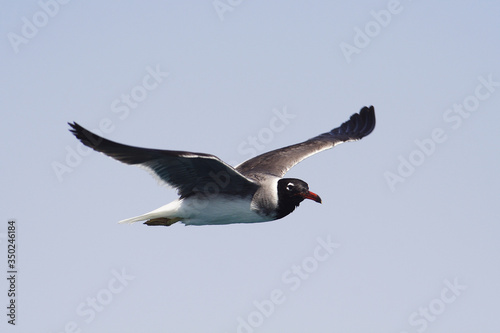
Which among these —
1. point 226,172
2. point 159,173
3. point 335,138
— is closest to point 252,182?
point 226,172

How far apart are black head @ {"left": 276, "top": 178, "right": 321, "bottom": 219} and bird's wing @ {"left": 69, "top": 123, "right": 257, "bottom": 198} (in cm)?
60

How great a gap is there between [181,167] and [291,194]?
2.23 metres

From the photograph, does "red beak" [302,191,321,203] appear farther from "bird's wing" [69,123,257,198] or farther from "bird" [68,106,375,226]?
"bird's wing" [69,123,257,198]

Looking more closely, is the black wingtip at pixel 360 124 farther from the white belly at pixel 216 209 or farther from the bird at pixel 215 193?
the white belly at pixel 216 209

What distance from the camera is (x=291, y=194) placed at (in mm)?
14164

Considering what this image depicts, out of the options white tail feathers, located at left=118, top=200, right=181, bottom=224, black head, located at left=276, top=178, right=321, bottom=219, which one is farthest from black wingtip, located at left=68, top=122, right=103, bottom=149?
black head, located at left=276, top=178, right=321, bottom=219

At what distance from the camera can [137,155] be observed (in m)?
12.6

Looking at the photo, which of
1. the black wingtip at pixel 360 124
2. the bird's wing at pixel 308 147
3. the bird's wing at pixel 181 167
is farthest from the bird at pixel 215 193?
the black wingtip at pixel 360 124

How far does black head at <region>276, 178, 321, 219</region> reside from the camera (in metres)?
14.1

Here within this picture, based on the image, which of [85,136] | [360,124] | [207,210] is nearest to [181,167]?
[207,210]

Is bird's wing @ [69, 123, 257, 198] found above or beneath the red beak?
above

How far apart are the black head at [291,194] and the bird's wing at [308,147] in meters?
1.57

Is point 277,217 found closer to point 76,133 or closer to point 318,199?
point 318,199

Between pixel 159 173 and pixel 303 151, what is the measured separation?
5.21 metres
